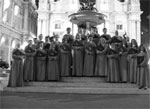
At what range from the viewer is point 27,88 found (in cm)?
923

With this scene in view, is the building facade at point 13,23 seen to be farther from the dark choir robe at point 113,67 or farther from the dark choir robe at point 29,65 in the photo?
the dark choir robe at point 113,67

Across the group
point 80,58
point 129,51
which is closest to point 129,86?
point 129,51

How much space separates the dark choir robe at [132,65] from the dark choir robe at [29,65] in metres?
4.12

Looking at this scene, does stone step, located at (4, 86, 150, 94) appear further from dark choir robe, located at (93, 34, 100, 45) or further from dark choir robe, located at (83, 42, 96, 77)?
dark choir robe, located at (93, 34, 100, 45)

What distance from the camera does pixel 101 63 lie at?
34.5ft

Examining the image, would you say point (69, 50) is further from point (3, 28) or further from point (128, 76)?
point (3, 28)

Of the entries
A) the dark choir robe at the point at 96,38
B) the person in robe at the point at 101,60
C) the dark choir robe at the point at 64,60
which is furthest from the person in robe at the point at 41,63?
the dark choir robe at the point at 96,38

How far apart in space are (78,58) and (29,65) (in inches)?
85.1

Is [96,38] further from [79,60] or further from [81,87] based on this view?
[81,87]

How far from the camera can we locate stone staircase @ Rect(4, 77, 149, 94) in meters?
8.86

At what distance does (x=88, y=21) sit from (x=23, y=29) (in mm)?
36352

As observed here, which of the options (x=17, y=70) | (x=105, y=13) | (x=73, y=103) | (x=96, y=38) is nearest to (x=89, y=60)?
(x=96, y=38)

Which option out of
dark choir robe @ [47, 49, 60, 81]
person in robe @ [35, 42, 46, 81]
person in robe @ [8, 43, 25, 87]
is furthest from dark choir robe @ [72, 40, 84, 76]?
person in robe @ [8, 43, 25, 87]

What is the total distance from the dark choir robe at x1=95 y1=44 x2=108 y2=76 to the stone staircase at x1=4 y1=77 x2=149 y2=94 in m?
0.29
